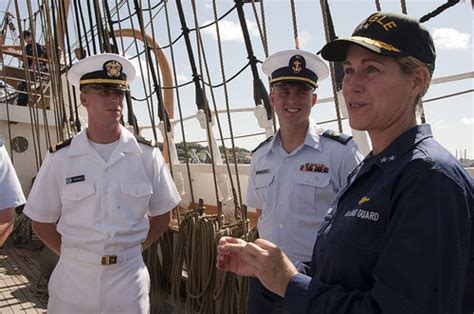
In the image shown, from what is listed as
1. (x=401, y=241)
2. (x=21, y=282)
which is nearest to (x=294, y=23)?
(x=401, y=241)

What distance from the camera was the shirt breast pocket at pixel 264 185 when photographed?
1.85 m

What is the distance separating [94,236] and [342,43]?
1.29 metres

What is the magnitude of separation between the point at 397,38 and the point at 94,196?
1371 mm

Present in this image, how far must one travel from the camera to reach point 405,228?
27.3 inches

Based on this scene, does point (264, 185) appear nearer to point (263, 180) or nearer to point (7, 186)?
point (263, 180)

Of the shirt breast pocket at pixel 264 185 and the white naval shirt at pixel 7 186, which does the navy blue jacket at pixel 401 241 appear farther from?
the white naval shirt at pixel 7 186

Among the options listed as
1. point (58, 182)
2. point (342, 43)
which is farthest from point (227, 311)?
point (342, 43)

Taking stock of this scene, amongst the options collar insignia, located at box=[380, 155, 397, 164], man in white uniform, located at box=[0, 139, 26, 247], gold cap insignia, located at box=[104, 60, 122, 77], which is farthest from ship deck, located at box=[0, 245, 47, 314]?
collar insignia, located at box=[380, 155, 397, 164]

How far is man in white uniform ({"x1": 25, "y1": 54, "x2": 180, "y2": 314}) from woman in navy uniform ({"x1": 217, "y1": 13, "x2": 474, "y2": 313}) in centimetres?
90

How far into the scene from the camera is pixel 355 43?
2.89 ft

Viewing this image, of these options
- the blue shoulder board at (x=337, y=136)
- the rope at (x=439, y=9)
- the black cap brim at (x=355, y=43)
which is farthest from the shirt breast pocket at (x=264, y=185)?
the rope at (x=439, y=9)

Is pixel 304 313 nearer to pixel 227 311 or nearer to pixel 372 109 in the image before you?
pixel 372 109

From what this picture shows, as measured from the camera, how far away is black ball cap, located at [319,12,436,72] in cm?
84

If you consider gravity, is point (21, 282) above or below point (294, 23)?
below
